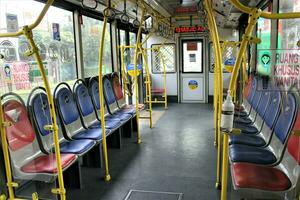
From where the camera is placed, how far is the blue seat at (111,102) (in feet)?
16.4

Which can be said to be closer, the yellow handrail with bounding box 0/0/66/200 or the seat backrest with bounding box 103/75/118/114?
the yellow handrail with bounding box 0/0/66/200

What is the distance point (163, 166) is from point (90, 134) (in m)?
1.10

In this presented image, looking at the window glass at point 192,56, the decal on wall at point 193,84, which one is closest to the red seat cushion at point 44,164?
the decal on wall at point 193,84

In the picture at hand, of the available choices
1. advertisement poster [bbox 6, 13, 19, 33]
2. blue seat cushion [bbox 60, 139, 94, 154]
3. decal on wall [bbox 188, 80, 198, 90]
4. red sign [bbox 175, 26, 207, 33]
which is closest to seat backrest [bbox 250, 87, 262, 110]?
blue seat cushion [bbox 60, 139, 94, 154]

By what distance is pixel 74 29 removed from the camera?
454cm

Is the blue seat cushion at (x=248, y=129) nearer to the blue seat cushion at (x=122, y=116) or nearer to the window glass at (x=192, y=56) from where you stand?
the blue seat cushion at (x=122, y=116)

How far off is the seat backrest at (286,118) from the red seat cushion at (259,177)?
353 mm

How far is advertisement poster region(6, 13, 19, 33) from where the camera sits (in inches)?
123

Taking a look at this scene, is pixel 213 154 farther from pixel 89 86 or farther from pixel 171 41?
pixel 171 41

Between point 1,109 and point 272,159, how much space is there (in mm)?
2581

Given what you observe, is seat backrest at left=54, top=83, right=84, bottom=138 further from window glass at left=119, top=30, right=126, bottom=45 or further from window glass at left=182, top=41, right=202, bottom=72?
window glass at left=182, top=41, right=202, bottom=72

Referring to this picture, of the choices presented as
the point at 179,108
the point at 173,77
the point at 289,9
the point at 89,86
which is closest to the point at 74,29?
the point at 89,86

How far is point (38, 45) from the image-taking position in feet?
11.8

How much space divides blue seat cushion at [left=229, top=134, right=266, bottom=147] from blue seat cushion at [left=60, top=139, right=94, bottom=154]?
1681 millimetres
